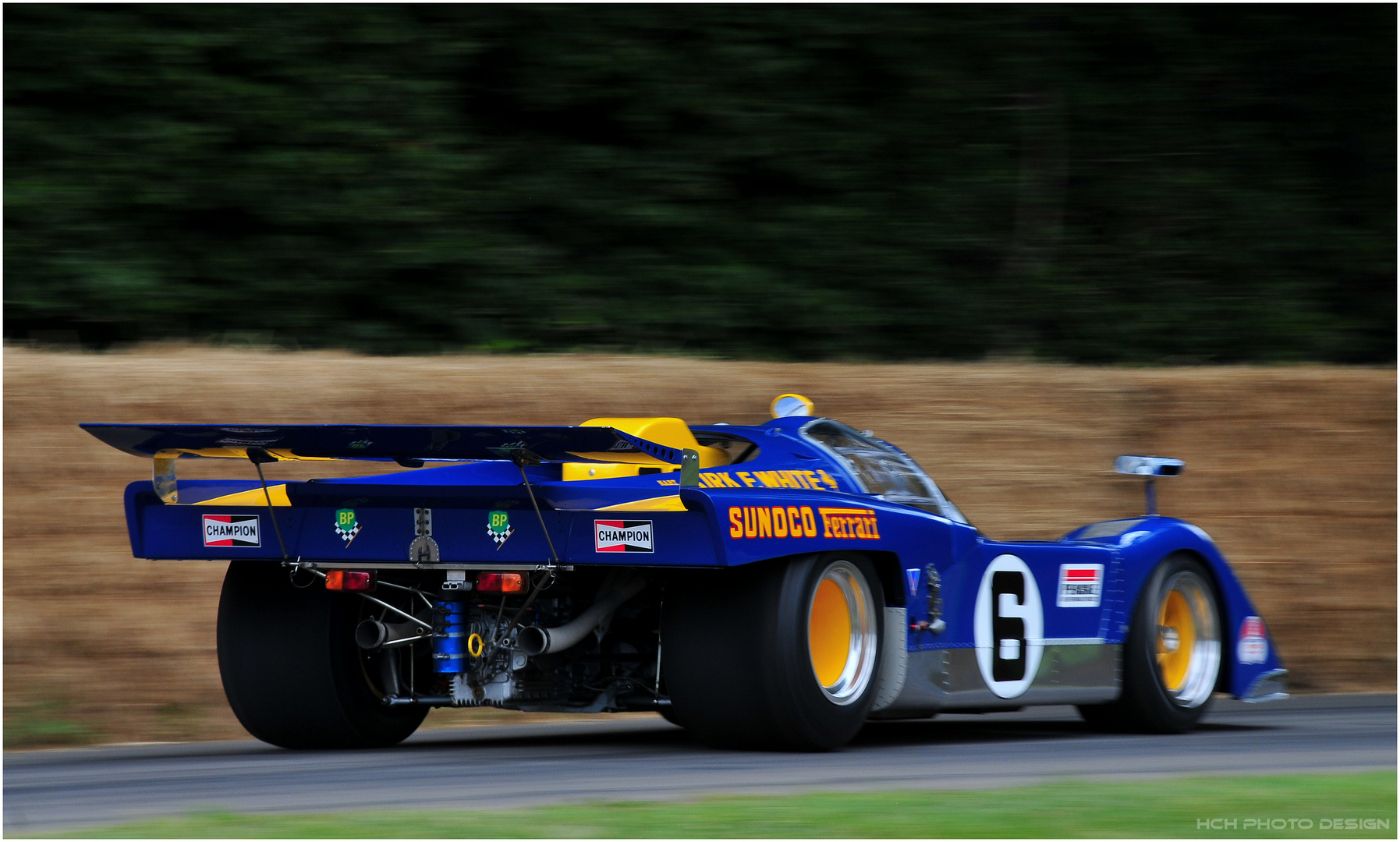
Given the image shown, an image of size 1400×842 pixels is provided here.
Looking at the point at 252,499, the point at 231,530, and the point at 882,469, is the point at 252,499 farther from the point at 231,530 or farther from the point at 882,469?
the point at 882,469

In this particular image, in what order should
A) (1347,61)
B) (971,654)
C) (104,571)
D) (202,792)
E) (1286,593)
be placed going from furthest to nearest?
1. (1347,61)
2. (1286,593)
3. (104,571)
4. (971,654)
5. (202,792)

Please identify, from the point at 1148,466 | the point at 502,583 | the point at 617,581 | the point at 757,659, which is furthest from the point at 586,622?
the point at 1148,466

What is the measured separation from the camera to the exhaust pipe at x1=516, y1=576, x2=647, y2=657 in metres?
6.34

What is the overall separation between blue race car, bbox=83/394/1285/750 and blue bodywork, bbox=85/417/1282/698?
0.03 ft

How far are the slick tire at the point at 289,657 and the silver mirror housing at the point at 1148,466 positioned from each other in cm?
380

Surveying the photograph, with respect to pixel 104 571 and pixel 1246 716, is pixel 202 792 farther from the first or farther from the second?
pixel 1246 716

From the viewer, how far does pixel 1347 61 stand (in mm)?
18609

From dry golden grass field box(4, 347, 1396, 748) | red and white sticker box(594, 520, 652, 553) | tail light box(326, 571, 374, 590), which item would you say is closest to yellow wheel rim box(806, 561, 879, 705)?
red and white sticker box(594, 520, 652, 553)

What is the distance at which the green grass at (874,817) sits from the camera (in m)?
4.48

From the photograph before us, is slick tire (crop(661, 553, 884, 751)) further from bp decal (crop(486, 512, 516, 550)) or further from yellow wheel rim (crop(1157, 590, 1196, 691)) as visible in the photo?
yellow wheel rim (crop(1157, 590, 1196, 691))

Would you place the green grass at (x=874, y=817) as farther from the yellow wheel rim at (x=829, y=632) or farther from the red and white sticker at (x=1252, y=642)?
the red and white sticker at (x=1252, y=642)

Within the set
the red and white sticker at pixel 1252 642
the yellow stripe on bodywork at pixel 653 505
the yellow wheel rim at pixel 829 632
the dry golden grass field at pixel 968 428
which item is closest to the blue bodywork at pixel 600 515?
the yellow stripe on bodywork at pixel 653 505

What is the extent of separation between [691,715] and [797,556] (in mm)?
702

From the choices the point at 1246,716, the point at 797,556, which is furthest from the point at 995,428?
the point at 797,556
